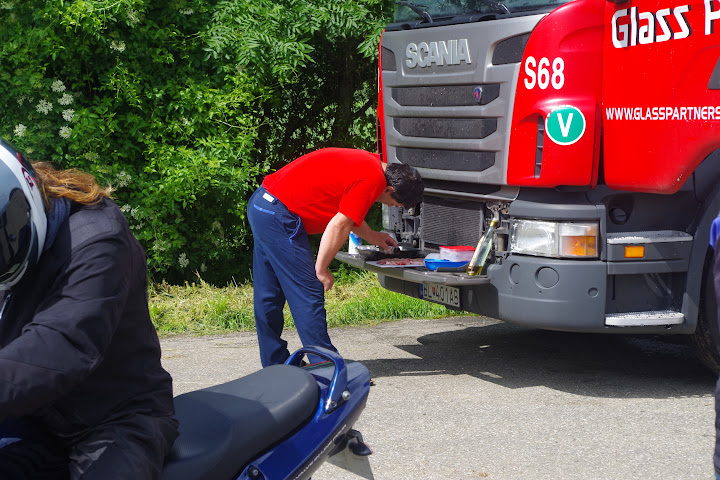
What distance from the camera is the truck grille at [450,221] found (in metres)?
5.95

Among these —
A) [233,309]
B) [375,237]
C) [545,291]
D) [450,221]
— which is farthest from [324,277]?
[233,309]

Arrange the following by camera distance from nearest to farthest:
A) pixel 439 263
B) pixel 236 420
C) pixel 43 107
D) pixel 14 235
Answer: pixel 14 235 → pixel 236 420 → pixel 439 263 → pixel 43 107

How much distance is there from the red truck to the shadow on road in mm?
412

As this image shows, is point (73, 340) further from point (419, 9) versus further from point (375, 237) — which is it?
point (419, 9)

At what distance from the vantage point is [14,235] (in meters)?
2.03

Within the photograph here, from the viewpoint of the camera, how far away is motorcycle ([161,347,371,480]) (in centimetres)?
231

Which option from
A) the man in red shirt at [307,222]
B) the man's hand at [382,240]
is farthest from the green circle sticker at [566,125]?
the man's hand at [382,240]

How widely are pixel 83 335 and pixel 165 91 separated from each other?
22.3 ft

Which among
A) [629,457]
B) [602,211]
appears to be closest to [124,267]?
[629,457]

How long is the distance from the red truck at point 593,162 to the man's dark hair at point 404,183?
17.5 inches

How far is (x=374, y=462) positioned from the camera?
438 centimetres

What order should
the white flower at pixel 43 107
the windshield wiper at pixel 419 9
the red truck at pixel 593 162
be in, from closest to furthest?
1. the red truck at pixel 593 162
2. the windshield wiper at pixel 419 9
3. the white flower at pixel 43 107

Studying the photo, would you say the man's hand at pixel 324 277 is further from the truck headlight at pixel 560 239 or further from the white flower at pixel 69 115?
the white flower at pixel 69 115

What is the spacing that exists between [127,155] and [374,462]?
497cm
